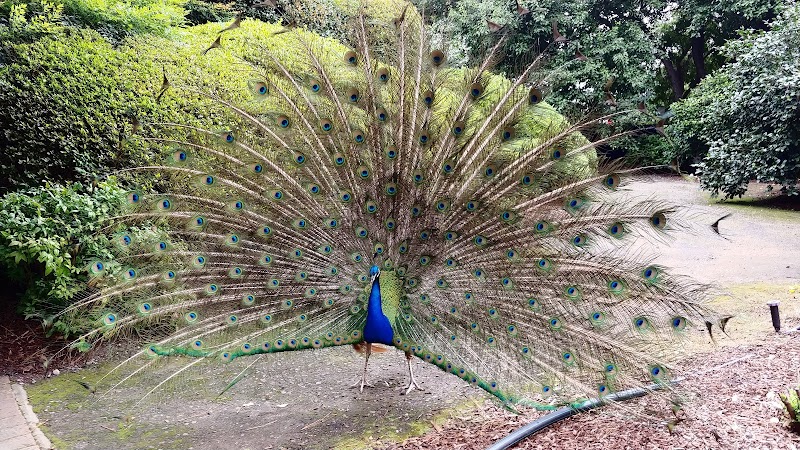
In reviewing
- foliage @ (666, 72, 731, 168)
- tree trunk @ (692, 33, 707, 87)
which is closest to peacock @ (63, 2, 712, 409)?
foliage @ (666, 72, 731, 168)

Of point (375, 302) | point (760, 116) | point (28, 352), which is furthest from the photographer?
point (760, 116)

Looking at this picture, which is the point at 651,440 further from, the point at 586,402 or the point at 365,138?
the point at 365,138

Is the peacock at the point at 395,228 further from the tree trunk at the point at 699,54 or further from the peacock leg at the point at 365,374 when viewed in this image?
the tree trunk at the point at 699,54

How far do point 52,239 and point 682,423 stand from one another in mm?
4701

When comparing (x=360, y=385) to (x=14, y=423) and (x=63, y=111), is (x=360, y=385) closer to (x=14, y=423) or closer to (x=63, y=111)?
(x=14, y=423)

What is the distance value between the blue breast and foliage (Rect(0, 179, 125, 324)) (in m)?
2.29

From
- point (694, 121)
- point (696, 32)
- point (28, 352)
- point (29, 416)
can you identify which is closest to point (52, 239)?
point (28, 352)

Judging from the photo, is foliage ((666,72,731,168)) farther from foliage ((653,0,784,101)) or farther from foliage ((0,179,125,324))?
foliage ((0,179,125,324))

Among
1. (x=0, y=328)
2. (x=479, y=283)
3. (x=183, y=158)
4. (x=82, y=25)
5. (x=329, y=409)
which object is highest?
(x=82, y=25)

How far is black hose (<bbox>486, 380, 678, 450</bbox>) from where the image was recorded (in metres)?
3.36

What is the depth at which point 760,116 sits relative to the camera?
1192cm

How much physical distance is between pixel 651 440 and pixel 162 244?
3.21 m

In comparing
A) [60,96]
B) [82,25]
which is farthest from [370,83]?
[82,25]

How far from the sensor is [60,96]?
5.51 metres
